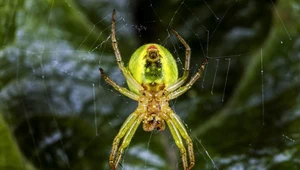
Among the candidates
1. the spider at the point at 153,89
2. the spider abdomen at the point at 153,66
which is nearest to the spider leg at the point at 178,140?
the spider at the point at 153,89

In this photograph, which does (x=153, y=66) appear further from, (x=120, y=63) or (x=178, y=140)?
(x=178, y=140)

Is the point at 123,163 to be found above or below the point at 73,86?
below

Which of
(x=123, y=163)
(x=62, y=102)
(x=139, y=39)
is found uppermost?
(x=139, y=39)

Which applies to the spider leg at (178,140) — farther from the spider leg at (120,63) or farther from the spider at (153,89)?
the spider leg at (120,63)

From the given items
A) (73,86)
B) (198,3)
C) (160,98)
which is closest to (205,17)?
(198,3)

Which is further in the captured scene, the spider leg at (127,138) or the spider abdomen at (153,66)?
the spider leg at (127,138)

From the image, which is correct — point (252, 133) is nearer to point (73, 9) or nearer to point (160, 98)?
point (160, 98)

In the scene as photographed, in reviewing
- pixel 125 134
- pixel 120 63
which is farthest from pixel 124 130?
Result: pixel 120 63
